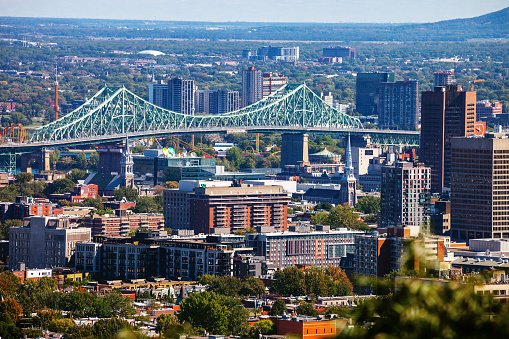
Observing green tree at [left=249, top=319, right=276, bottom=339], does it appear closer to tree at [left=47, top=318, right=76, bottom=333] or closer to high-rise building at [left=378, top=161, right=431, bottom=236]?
tree at [left=47, top=318, right=76, bottom=333]

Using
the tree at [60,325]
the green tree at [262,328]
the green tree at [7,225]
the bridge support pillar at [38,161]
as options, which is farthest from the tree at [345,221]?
the bridge support pillar at [38,161]

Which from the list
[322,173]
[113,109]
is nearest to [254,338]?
[322,173]

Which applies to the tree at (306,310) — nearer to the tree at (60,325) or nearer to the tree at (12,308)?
the tree at (60,325)

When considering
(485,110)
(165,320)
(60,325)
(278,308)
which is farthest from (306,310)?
(485,110)

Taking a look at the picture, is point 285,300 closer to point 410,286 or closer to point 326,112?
point 410,286

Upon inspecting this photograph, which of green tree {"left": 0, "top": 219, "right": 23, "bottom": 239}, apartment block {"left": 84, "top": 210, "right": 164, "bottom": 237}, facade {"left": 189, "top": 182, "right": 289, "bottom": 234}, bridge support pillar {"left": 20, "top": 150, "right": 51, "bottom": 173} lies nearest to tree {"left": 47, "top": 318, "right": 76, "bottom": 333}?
apartment block {"left": 84, "top": 210, "right": 164, "bottom": 237}

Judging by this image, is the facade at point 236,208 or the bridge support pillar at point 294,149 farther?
the bridge support pillar at point 294,149
